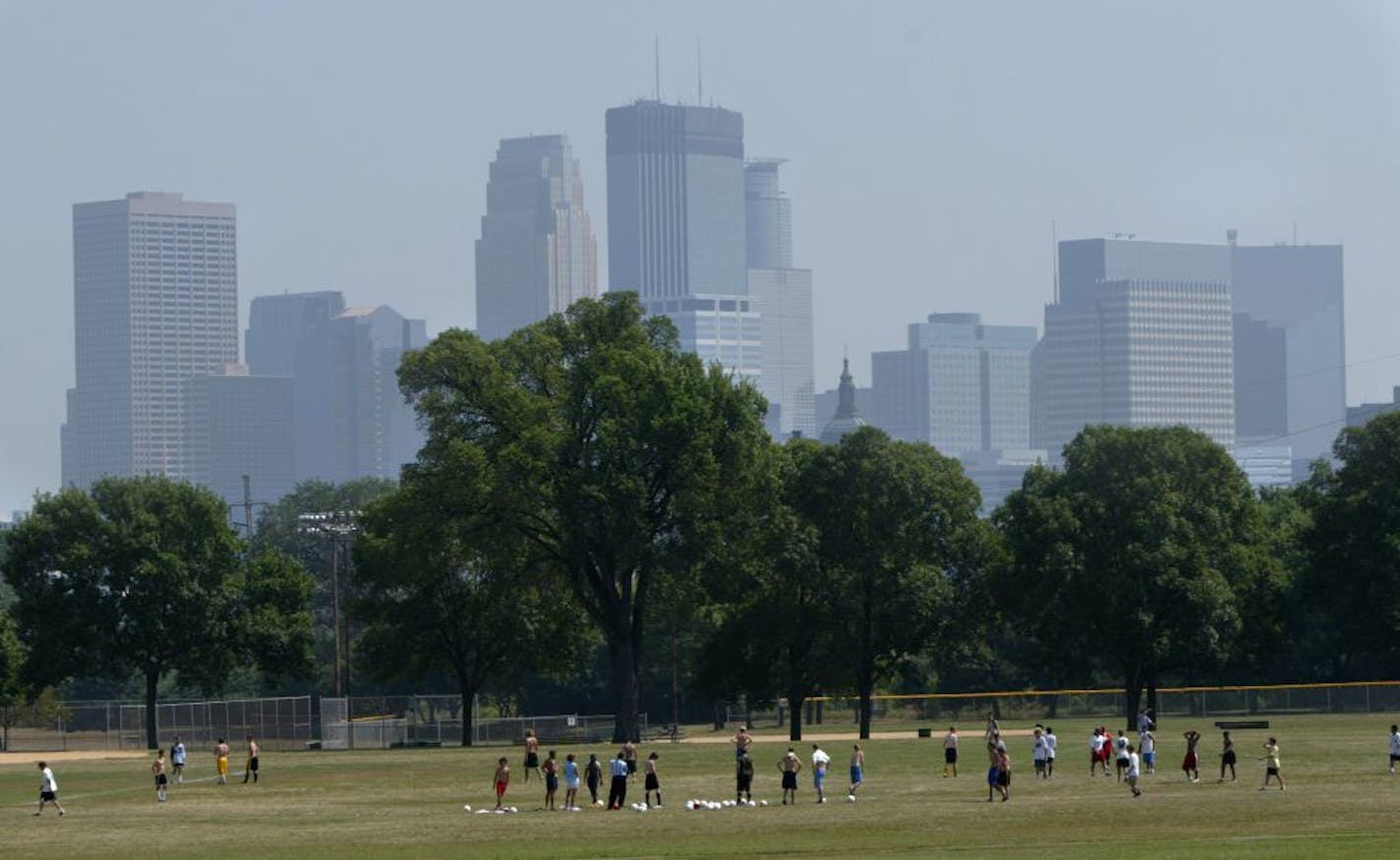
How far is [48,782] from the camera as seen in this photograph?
226ft

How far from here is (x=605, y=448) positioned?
102812 millimetres

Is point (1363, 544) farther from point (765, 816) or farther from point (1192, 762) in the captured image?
point (765, 816)

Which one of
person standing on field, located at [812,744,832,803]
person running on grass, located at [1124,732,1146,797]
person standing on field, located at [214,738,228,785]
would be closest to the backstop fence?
person standing on field, located at [214,738,228,785]

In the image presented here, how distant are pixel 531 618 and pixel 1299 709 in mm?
37334

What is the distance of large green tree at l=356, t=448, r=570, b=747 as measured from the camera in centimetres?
10312

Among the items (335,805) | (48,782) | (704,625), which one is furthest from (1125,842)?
(704,625)

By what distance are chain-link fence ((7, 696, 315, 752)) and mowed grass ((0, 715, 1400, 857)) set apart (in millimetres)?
29114

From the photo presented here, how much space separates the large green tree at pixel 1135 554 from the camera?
4432 inches

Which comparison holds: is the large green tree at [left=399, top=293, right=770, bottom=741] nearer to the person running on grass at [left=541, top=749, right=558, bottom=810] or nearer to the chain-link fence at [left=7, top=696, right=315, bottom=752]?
the chain-link fence at [left=7, top=696, right=315, bottom=752]

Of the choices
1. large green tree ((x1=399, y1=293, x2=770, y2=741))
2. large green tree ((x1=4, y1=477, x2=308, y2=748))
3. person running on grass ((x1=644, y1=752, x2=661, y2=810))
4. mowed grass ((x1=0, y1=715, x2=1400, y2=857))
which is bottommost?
mowed grass ((x1=0, y1=715, x2=1400, y2=857))

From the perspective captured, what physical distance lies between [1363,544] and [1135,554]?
12.6 metres

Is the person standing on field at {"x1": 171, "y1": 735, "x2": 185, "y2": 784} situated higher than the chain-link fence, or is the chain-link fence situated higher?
the person standing on field at {"x1": 171, "y1": 735, "x2": 185, "y2": 784}

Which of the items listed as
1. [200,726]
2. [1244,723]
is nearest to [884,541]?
[1244,723]

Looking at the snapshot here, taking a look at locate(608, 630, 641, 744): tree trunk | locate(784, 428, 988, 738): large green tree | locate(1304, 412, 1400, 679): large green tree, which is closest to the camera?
locate(608, 630, 641, 744): tree trunk
